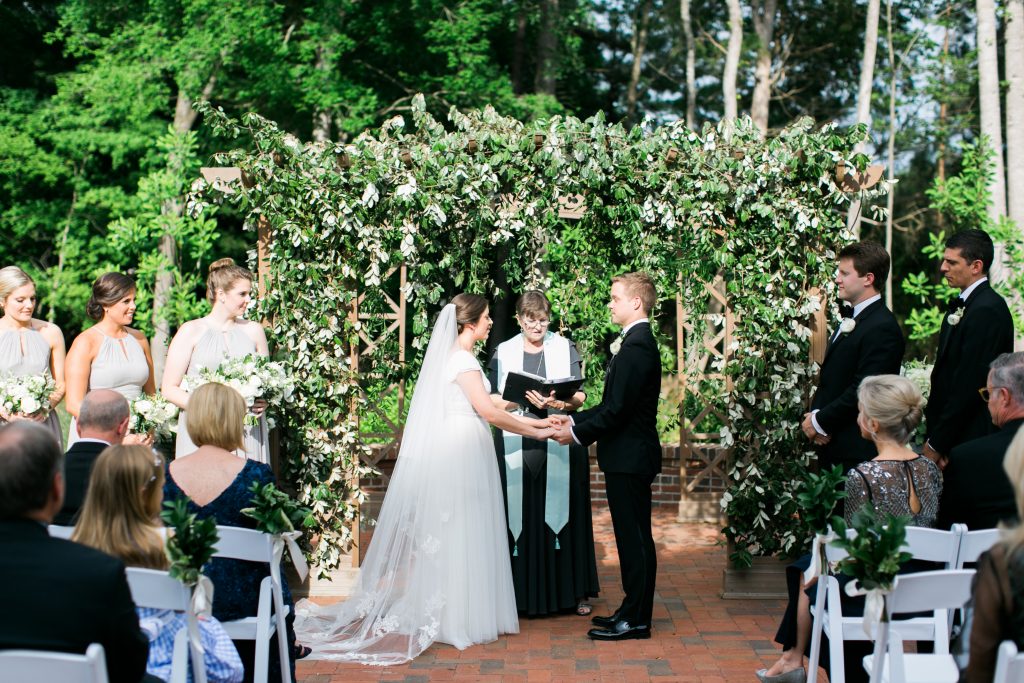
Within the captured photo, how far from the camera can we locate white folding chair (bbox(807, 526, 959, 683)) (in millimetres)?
3271

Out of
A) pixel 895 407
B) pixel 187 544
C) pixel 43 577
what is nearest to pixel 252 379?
pixel 187 544

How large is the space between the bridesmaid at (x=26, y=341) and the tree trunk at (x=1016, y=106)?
967cm

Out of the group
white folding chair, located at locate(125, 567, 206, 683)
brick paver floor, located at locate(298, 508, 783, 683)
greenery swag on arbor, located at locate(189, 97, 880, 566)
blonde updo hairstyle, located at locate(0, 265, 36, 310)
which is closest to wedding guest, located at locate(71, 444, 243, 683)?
white folding chair, located at locate(125, 567, 206, 683)

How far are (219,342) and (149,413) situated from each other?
547 millimetres

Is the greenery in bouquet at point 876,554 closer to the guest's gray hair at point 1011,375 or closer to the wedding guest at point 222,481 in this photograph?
the guest's gray hair at point 1011,375

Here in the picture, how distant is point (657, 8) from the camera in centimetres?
2062

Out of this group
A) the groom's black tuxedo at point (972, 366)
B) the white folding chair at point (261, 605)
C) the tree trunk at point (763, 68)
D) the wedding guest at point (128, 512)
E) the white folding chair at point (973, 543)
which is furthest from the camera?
the tree trunk at point (763, 68)

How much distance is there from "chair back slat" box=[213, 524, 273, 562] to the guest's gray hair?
2.73m

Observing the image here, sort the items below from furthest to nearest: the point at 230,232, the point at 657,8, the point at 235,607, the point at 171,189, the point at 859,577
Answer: the point at 657,8
the point at 230,232
the point at 171,189
the point at 235,607
the point at 859,577

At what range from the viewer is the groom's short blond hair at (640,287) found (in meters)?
5.11

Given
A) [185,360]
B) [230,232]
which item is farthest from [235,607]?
[230,232]

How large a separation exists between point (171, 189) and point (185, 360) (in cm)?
760

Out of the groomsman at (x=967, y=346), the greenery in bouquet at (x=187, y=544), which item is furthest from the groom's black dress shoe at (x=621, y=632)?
the greenery in bouquet at (x=187, y=544)

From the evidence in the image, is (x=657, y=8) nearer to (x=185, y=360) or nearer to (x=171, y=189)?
(x=171, y=189)
